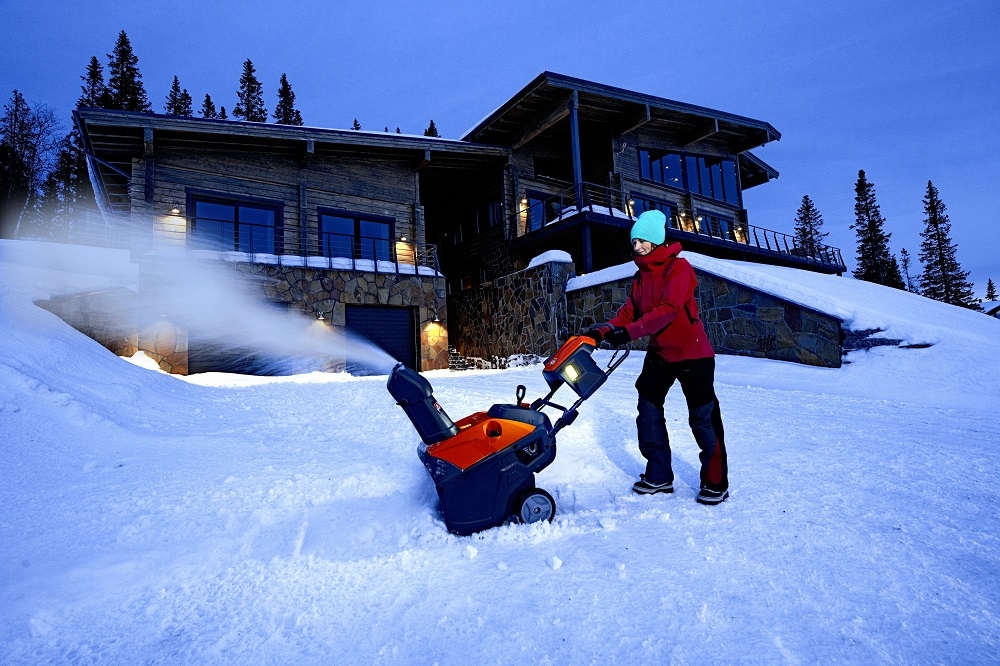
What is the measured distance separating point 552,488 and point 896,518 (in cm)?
175

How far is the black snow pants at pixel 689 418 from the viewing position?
9.19 feet

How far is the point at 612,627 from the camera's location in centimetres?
154

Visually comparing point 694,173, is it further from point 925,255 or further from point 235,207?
point 925,255

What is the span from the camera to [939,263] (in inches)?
1502

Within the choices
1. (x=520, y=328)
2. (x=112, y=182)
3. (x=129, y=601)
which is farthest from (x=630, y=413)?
(x=112, y=182)

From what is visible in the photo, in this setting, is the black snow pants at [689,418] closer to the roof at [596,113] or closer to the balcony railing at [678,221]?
the balcony railing at [678,221]

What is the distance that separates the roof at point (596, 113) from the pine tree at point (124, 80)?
1077 inches

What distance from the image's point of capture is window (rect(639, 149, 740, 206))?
20250 millimetres

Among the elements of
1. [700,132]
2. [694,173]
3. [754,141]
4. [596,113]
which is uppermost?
[754,141]

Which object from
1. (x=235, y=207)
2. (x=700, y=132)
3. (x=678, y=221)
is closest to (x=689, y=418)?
(x=235, y=207)

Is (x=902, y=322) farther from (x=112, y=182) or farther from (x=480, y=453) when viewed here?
(x=112, y=182)

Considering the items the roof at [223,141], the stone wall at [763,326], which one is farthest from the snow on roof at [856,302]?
the roof at [223,141]

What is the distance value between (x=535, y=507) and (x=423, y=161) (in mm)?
14920

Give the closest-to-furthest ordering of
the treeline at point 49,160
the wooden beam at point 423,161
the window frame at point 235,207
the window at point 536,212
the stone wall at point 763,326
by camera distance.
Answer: the stone wall at point 763,326, the window frame at point 235,207, the wooden beam at point 423,161, the window at point 536,212, the treeline at point 49,160
